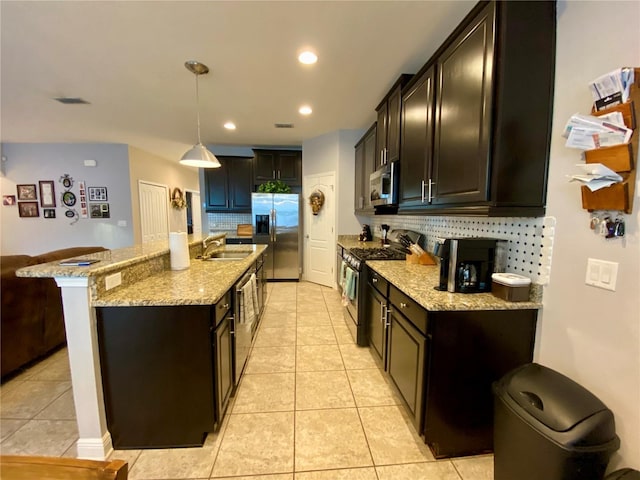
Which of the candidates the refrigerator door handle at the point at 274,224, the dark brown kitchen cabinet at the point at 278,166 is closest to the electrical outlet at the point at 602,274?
the refrigerator door handle at the point at 274,224

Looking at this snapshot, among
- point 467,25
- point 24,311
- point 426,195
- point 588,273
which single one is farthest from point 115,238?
point 588,273

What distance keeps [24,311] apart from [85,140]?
4.26 m

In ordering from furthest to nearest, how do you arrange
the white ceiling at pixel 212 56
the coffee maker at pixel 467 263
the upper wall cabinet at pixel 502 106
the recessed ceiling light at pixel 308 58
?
the recessed ceiling light at pixel 308 58 < the white ceiling at pixel 212 56 < the coffee maker at pixel 467 263 < the upper wall cabinet at pixel 502 106

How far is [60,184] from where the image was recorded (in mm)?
5324

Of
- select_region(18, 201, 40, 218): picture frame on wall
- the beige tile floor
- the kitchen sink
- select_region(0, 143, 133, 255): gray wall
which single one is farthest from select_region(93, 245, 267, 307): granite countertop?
select_region(18, 201, 40, 218): picture frame on wall

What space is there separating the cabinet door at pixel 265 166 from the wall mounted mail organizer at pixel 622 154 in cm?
483

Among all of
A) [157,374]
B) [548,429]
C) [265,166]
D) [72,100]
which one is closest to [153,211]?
[265,166]

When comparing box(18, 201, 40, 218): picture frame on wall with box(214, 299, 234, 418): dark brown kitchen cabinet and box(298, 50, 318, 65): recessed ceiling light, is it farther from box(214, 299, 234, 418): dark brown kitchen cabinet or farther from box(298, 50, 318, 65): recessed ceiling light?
box(298, 50, 318, 65): recessed ceiling light

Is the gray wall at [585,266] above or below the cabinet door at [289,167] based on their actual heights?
below

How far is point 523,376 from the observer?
3.98 ft

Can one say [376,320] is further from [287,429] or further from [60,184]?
[60,184]

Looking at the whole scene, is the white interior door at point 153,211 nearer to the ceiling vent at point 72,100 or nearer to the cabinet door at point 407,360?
the ceiling vent at point 72,100

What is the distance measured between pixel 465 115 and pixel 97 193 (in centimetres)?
655

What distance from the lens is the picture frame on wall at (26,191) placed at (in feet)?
17.2
